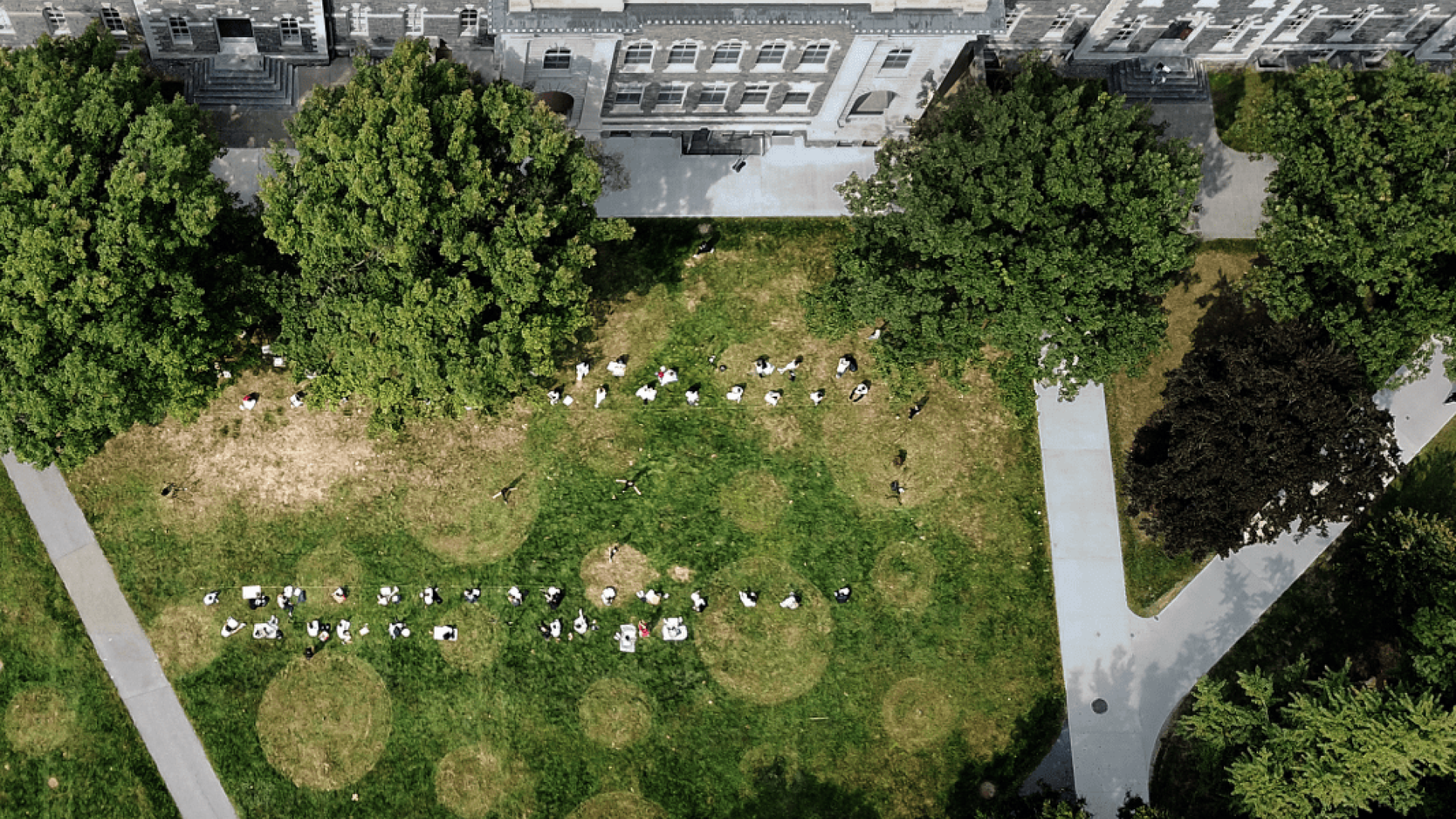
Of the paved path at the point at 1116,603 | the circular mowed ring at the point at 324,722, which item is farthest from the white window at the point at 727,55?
the circular mowed ring at the point at 324,722

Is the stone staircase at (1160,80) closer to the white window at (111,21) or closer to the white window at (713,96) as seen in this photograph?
the white window at (713,96)

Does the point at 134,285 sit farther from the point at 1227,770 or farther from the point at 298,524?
the point at 1227,770

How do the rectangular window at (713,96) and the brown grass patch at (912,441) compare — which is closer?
the rectangular window at (713,96)

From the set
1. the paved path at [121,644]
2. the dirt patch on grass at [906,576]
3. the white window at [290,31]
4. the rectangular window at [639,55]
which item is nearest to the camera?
the rectangular window at [639,55]

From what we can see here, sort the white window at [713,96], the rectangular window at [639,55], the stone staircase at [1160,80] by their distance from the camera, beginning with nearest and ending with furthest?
the rectangular window at [639,55] → the white window at [713,96] → the stone staircase at [1160,80]

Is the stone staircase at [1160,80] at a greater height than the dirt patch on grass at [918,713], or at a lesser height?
greater

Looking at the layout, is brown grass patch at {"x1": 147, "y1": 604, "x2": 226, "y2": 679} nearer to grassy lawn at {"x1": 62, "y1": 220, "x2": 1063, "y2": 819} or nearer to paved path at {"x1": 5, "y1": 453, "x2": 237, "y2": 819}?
Result: grassy lawn at {"x1": 62, "y1": 220, "x2": 1063, "y2": 819}

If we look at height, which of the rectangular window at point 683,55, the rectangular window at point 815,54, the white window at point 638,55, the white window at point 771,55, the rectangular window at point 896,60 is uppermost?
the rectangular window at point 896,60
